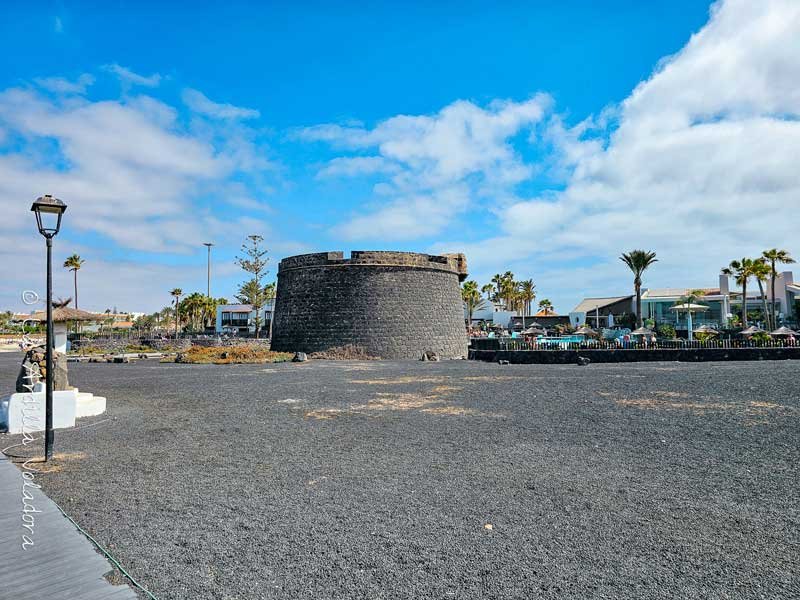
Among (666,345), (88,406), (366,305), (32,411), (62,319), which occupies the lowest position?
(88,406)

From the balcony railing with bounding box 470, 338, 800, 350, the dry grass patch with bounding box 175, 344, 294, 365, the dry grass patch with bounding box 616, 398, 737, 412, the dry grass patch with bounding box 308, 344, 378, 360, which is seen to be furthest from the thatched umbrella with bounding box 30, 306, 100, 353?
the balcony railing with bounding box 470, 338, 800, 350

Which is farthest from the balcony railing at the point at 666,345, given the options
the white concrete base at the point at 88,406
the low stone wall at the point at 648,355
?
the white concrete base at the point at 88,406

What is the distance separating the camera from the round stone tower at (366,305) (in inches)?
1043

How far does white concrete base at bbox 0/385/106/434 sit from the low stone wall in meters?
17.4

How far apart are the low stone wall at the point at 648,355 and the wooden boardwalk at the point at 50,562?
64.8ft

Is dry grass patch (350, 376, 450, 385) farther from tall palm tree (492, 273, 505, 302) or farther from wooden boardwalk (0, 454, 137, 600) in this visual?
tall palm tree (492, 273, 505, 302)

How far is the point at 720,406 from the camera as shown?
31.2 feet

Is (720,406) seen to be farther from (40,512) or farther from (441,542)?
(40,512)

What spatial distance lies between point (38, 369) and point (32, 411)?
0.66 metres

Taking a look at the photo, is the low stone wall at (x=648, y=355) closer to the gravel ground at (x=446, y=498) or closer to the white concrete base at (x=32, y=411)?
the gravel ground at (x=446, y=498)

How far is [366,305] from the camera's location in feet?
87.2

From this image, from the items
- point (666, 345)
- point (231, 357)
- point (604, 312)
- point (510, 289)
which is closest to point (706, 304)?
point (604, 312)

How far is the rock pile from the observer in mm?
8273

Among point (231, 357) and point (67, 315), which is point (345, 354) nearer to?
point (231, 357)
